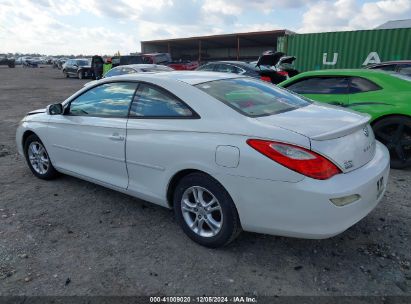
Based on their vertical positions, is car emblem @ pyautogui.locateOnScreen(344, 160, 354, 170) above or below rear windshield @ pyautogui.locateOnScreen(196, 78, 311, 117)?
below

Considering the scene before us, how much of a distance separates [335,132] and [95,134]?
240 centimetres

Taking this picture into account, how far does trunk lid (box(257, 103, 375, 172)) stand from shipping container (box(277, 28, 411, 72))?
12.9 meters

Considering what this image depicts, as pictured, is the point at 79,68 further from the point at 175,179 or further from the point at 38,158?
the point at 175,179

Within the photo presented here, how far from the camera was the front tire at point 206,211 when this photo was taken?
108 inches

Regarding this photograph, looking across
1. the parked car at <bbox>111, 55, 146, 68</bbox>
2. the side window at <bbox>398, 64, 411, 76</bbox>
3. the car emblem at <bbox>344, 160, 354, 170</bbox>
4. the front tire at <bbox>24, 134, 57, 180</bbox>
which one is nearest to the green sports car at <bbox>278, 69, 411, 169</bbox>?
the car emblem at <bbox>344, 160, 354, 170</bbox>

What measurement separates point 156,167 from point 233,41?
3765 centimetres

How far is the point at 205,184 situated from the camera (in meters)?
2.80

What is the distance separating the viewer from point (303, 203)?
93.0 inches

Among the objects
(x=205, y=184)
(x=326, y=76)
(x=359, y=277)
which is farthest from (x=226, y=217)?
(x=326, y=76)

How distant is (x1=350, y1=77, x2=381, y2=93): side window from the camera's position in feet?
16.8

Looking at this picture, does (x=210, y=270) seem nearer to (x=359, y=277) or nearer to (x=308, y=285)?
(x=308, y=285)

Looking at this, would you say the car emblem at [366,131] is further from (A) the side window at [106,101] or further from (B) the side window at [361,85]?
(B) the side window at [361,85]

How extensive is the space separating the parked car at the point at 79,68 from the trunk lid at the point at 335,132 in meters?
26.0

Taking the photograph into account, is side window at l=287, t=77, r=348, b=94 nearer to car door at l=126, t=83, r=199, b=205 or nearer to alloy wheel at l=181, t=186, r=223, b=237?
car door at l=126, t=83, r=199, b=205
